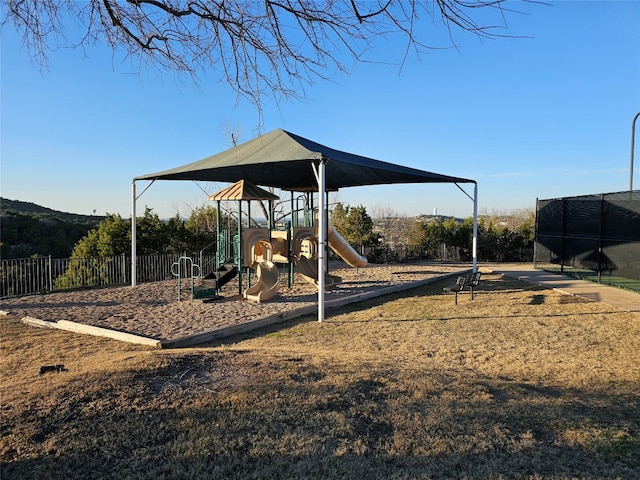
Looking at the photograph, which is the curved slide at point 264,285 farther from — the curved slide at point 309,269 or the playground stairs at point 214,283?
the curved slide at point 309,269

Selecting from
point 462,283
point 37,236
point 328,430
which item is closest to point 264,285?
point 462,283

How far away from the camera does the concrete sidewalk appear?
31.9ft

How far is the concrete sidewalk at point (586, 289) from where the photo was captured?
972 centimetres

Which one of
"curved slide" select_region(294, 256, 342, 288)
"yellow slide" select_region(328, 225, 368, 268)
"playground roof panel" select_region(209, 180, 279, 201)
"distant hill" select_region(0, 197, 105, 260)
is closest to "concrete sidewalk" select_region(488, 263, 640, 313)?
"yellow slide" select_region(328, 225, 368, 268)

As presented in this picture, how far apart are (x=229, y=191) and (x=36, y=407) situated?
8.08 metres

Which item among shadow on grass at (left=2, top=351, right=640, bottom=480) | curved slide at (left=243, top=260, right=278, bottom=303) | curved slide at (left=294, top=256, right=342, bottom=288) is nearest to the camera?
shadow on grass at (left=2, top=351, right=640, bottom=480)

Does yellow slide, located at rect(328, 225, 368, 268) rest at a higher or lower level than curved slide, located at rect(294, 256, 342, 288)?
higher

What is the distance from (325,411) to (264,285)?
7269mm

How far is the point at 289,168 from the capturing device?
13.6 metres

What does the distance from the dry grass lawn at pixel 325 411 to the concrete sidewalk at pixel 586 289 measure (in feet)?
12.5

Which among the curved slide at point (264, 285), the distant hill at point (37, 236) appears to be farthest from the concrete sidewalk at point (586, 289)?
the distant hill at point (37, 236)

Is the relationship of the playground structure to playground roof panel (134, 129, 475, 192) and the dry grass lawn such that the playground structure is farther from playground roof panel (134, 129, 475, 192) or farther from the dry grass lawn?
the dry grass lawn

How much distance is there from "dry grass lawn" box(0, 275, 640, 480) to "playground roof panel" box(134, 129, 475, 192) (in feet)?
14.8

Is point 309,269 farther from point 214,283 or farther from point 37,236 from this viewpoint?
point 37,236
